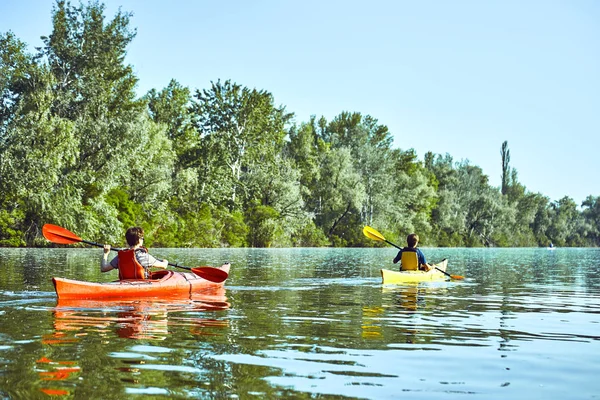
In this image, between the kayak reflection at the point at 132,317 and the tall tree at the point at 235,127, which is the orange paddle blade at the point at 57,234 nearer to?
the kayak reflection at the point at 132,317

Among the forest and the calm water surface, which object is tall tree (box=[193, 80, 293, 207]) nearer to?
the forest

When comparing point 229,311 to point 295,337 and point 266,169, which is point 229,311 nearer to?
point 295,337

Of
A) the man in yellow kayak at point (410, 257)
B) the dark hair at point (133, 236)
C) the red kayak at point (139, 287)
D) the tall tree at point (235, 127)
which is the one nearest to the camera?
the red kayak at point (139, 287)

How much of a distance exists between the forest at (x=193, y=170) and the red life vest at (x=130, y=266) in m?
23.6

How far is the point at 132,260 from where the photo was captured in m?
10.7

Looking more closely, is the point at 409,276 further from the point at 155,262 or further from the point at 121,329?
the point at 121,329

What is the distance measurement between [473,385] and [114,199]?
37.2m

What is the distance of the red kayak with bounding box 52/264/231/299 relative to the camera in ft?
32.3

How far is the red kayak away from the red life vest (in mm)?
107

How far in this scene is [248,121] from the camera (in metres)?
53.9

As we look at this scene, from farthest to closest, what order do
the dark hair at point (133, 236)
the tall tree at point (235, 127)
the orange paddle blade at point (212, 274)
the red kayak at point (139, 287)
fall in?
the tall tree at point (235, 127), the orange paddle blade at point (212, 274), the dark hair at point (133, 236), the red kayak at point (139, 287)

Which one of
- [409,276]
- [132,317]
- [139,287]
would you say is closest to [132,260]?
[139,287]

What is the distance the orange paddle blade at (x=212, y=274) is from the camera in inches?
466

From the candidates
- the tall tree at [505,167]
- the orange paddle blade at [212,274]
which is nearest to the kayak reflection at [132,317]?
the orange paddle blade at [212,274]
